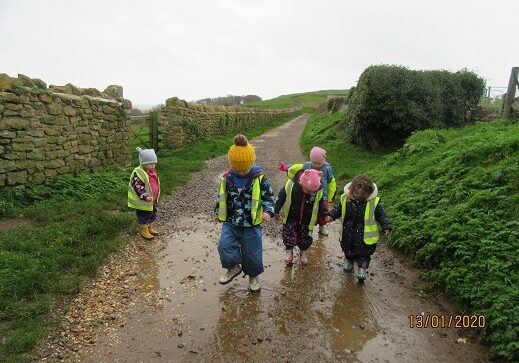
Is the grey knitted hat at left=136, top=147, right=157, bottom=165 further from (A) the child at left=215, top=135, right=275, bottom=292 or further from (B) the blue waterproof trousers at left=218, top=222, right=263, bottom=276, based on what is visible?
(B) the blue waterproof trousers at left=218, top=222, right=263, bottom=276

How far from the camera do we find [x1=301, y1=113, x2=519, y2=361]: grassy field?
4.18m

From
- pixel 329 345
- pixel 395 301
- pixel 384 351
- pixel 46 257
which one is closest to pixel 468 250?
pixel 395 301

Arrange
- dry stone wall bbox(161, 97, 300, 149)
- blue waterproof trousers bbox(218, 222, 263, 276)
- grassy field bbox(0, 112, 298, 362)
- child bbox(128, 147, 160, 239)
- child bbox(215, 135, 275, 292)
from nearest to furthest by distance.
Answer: grassy field bbox(0, 112, 298, 362)
child bbox(215, 135, 275, 292)
blue waterproof trousers bbox(218, 222, 263, 276)
child bbox(128, 147, 160, 239)
dry stone wall bbox(161, 97, 300, 149)

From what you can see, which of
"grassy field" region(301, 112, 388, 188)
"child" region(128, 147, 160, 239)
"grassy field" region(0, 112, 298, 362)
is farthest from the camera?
"grassy field" region(301, 112, 388, 188)

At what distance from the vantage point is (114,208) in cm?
770

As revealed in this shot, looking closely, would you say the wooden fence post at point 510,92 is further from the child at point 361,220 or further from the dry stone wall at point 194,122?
the dry stone wall at point 194,122

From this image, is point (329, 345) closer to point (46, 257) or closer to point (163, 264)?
point (163, 264)

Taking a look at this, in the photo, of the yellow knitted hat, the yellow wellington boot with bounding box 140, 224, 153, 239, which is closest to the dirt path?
the yellow wellington boot with bounding box 140, 224, 153, 239

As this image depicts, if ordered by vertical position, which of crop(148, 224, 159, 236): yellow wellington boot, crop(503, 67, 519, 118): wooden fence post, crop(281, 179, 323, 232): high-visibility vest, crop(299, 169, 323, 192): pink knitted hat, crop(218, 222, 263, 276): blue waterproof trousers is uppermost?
crop(503, 67, 519, 118): wooden fence post

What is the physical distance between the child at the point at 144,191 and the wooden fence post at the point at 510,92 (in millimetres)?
10905

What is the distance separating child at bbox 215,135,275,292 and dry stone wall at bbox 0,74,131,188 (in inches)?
191

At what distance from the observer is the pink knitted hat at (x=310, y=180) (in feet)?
16.7

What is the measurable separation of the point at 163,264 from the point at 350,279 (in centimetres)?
267

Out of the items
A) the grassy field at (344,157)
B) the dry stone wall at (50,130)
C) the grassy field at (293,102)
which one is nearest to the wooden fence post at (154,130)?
the dry stone wall at (50,130)
